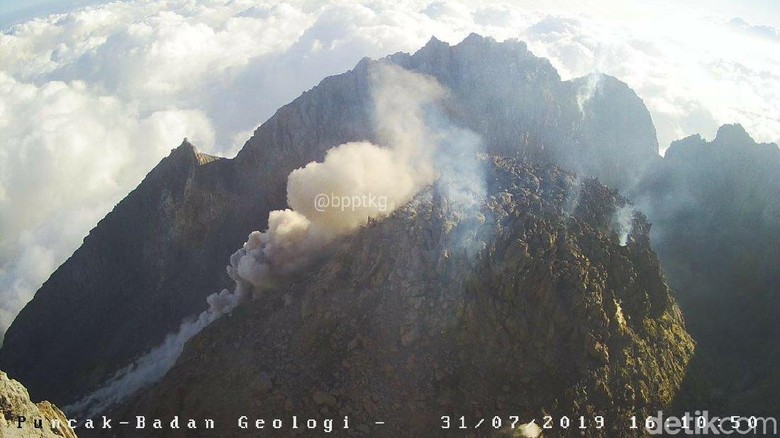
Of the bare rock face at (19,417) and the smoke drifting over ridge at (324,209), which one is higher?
the bare rock face at (19,417)

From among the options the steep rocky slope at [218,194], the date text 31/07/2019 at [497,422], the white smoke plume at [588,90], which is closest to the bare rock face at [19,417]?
the date text 31/07/2019 at [497,422]

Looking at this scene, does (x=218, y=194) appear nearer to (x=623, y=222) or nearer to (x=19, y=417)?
(x=19, y=417)

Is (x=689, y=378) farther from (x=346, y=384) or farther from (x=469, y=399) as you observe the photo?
(x=346, y=384)

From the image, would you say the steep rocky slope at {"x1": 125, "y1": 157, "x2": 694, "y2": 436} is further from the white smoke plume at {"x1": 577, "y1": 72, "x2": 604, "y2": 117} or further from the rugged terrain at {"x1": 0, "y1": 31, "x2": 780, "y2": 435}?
the white smoke plume at {"x1": 577, "y1": 72, "x2": 604, "y2": 117}

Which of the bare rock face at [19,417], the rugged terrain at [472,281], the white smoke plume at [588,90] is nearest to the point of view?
the bare rock face at [19,417]

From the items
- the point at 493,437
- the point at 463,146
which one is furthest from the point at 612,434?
the point at 463,146

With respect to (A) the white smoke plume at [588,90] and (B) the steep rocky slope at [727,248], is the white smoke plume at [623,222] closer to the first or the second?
(B) the steep rocky slope at [727,248]
